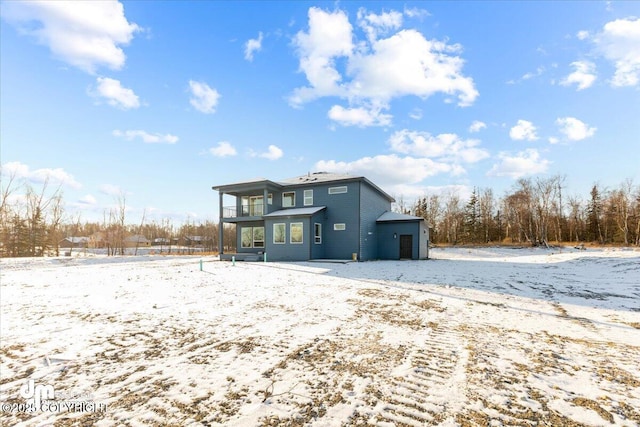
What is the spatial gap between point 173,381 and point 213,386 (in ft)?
1.67

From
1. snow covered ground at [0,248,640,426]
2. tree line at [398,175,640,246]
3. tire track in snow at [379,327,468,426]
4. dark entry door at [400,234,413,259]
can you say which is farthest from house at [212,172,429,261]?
tree line at [398,175,640,246]

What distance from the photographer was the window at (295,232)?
726 inches

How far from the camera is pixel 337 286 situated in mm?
9086

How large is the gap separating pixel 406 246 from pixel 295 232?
27.3ft

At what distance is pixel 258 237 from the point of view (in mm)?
21609

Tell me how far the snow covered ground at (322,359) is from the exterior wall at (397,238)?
40.9 ft

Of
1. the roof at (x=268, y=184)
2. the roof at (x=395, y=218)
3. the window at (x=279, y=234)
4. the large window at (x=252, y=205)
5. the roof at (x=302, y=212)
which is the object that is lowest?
the window at (x=279, y=234)

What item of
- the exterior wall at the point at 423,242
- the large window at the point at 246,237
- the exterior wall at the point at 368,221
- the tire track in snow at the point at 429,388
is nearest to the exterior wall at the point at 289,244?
the large window at the point at 246,237

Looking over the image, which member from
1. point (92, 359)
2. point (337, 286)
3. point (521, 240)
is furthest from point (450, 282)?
point (521, 240)

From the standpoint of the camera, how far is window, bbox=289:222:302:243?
1845cm

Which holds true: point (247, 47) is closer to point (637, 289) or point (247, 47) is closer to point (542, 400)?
point (542, 400)

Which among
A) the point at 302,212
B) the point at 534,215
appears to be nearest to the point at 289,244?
the point at 302,212

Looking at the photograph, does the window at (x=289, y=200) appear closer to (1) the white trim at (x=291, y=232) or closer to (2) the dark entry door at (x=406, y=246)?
(1) the white trim at (x=291, y=232)

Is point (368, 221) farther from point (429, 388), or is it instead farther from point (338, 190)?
point (429, 388)
